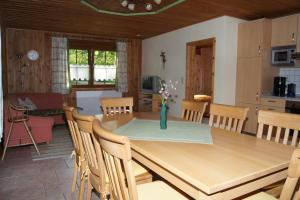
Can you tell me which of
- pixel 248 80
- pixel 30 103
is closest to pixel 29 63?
pixel 30 103

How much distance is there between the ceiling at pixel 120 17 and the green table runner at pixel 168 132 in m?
2.38

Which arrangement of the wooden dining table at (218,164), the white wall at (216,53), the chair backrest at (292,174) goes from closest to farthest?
the chair backrest at (292,174)
the wooden dining table at (218,164)
the white wall at (216,53)

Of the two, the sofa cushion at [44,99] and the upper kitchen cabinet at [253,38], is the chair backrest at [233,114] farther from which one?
the sofa cushion at [44,99]

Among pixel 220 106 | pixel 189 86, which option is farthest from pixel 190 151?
pixel 189 86

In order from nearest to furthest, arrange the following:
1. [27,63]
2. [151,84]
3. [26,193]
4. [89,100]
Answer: [26,193], [27,63], [151,84], [89,100]

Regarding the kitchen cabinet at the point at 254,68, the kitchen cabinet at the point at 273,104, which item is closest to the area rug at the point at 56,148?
the kitchen cabinet at the point at 254,68

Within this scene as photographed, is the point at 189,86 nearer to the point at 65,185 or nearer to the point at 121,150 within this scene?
the point at 65,185

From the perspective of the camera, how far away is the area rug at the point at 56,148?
3516 millimetres

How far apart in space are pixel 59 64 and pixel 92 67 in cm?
97

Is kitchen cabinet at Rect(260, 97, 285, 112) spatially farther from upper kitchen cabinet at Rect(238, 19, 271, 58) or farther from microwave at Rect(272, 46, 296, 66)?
Result: upper kitchen cabinet at Rect(238, 19, 271, 58)

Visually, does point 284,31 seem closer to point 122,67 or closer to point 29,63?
point 122,67

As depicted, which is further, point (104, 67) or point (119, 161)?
point (104, 67)

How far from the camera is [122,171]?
3.97 feet

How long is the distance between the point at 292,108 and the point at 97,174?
11.2 ft
